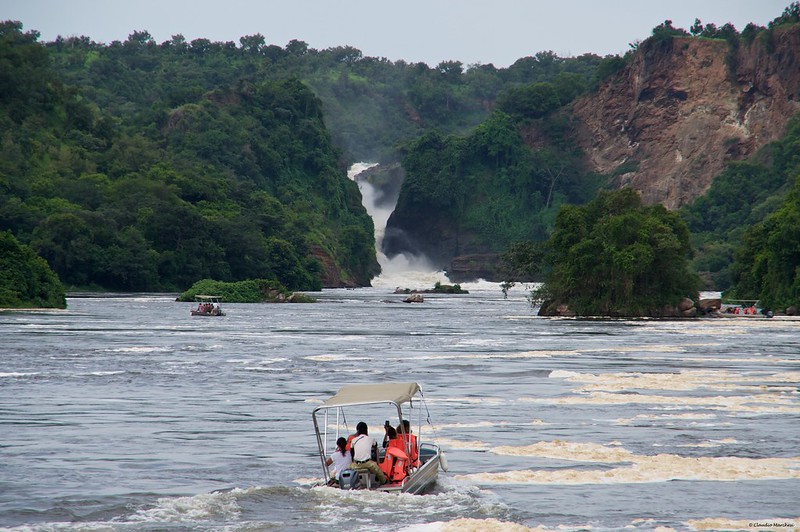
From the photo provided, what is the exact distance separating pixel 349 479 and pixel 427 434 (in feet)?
24.4

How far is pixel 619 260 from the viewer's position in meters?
84.9

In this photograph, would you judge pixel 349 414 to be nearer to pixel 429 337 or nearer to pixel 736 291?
pixel 429 337

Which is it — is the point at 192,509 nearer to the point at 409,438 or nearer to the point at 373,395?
the point at 409,438

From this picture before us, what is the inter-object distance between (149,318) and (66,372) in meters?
41.8

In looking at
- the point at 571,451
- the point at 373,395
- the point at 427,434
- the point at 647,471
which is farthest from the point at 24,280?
the point at 647,471

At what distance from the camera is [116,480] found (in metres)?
22.5

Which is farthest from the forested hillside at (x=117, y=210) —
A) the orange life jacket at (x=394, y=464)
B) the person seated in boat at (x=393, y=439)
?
the orange life jacket at (x=394, y=464)

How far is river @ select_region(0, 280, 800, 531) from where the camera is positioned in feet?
65.1

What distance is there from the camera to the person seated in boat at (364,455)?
68.1 feet

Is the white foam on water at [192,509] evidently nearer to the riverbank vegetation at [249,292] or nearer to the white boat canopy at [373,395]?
the white boat canopy at [373,395]

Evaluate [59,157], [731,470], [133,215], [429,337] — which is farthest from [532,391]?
[59,157]

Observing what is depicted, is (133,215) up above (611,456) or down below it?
above

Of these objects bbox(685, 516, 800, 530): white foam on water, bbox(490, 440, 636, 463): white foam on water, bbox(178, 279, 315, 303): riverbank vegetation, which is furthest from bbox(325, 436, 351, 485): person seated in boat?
bbox(178, 279, 315, 303): riverbank vegetation

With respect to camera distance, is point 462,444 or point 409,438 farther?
point 462,444
